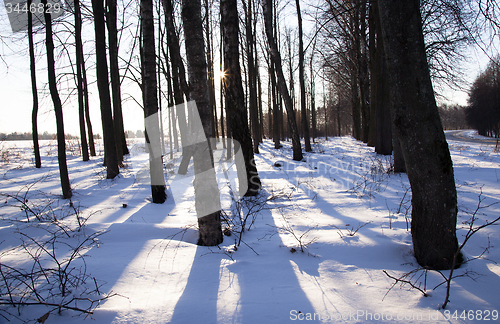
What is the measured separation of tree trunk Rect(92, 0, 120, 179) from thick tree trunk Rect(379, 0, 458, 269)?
24.3 feet

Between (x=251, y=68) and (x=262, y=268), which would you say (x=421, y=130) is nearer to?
(x=262, y=268)

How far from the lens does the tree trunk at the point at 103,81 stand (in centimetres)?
682

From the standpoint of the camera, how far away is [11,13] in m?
8.23

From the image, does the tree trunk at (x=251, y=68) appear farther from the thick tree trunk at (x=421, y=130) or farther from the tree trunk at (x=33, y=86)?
the thick tree trunk at (x=421, y=130)

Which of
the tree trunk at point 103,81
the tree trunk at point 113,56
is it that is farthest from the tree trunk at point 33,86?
the tree trunk at point 103,81

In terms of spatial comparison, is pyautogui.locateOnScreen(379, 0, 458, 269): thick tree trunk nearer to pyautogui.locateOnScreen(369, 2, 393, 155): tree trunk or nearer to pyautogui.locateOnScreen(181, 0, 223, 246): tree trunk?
pyautogui.locateOnScreen(181, 0, 223, 246): tree trunk

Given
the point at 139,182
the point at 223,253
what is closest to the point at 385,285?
the point at 223,253

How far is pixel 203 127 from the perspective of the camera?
111 inches

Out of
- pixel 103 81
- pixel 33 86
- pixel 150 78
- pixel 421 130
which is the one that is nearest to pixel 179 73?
pixel 103 81
